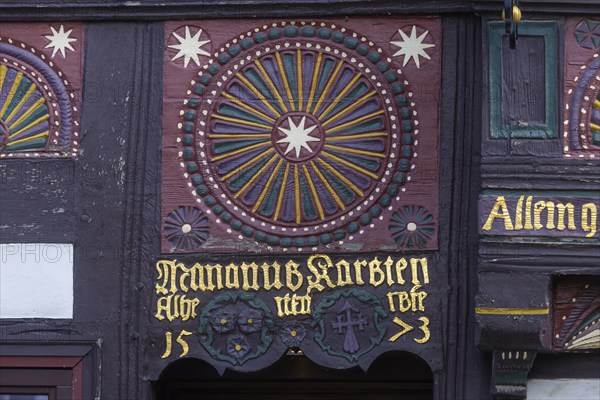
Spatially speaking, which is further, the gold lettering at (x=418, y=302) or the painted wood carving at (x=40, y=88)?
the painted wood carving at (x=40, y=88)

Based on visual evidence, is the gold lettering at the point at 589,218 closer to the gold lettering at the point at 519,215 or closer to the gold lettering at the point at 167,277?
the gold lettering at the point at 519,215

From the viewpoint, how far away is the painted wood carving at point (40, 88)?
6637mm

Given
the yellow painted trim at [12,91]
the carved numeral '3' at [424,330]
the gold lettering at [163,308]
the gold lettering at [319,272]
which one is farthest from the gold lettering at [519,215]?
the yellow painted trim at [12,91]

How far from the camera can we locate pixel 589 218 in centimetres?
611

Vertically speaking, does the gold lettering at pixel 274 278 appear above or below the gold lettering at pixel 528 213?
below

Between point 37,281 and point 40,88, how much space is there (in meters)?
0.74

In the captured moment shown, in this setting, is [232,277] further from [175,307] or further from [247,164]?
[247,164]

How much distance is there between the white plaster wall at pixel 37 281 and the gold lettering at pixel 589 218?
191 centimetres

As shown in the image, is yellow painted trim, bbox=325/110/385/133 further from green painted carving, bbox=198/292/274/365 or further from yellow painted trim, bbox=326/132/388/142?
green painted carving, bbox=198/292/274/365

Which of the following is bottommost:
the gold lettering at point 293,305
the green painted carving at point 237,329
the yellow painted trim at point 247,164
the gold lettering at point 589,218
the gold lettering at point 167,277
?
the green painted carving at point 237,329

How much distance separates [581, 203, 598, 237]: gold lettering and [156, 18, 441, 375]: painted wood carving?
1.92 ft

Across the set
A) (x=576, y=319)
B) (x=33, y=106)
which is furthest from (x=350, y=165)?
(x=33, y=106)

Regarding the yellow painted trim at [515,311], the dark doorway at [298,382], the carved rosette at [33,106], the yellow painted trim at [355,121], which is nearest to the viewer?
the yellow painted trim at [515,311]

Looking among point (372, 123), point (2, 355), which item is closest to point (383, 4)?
point (372, 123)
